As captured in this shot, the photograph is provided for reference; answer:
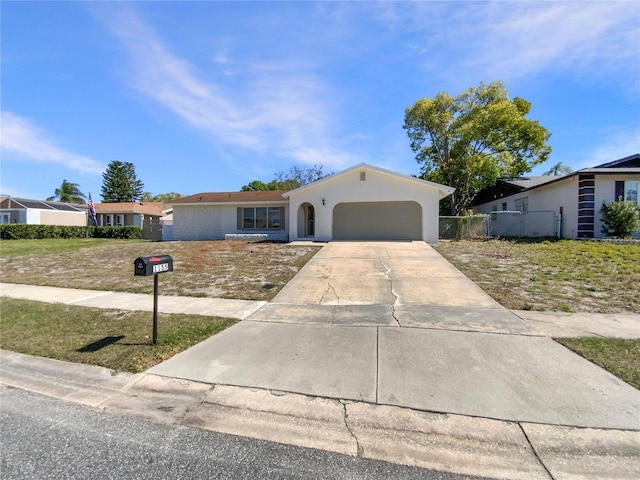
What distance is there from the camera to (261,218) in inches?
845

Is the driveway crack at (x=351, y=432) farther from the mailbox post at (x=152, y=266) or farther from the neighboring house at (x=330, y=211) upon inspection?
the neighboring house at (x=330, y=211)

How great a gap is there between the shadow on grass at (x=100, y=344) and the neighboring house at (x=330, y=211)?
1373cm

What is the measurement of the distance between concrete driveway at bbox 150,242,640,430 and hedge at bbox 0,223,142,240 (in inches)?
1109

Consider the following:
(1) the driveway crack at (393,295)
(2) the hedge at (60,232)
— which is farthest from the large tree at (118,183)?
(1) the driveway crack at (393,295)

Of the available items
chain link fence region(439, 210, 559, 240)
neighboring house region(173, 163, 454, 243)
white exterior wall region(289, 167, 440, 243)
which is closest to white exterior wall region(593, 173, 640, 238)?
chain link fence region(439, 210, 559, 240)

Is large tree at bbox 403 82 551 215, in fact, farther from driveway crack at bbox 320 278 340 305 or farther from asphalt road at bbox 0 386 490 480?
asphalt road at bbox 0 386 490 480

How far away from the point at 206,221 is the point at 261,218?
13.3 ft

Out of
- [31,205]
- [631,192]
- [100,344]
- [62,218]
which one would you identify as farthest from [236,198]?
[31,205]

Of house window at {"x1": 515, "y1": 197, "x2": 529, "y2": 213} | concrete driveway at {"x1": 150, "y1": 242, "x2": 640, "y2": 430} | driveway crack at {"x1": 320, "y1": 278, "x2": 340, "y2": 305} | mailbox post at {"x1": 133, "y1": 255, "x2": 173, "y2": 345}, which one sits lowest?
concrete driveway at {"x1": 150, "y1": 242, "x2": 640, "y2": 430}

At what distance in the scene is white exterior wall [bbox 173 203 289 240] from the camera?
72.0 ft

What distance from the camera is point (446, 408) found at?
10.4ft

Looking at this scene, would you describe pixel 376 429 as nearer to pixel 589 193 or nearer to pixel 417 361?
pixel 417 361

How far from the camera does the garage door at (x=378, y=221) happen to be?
772 inches

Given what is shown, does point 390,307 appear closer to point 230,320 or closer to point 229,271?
point 230,320
